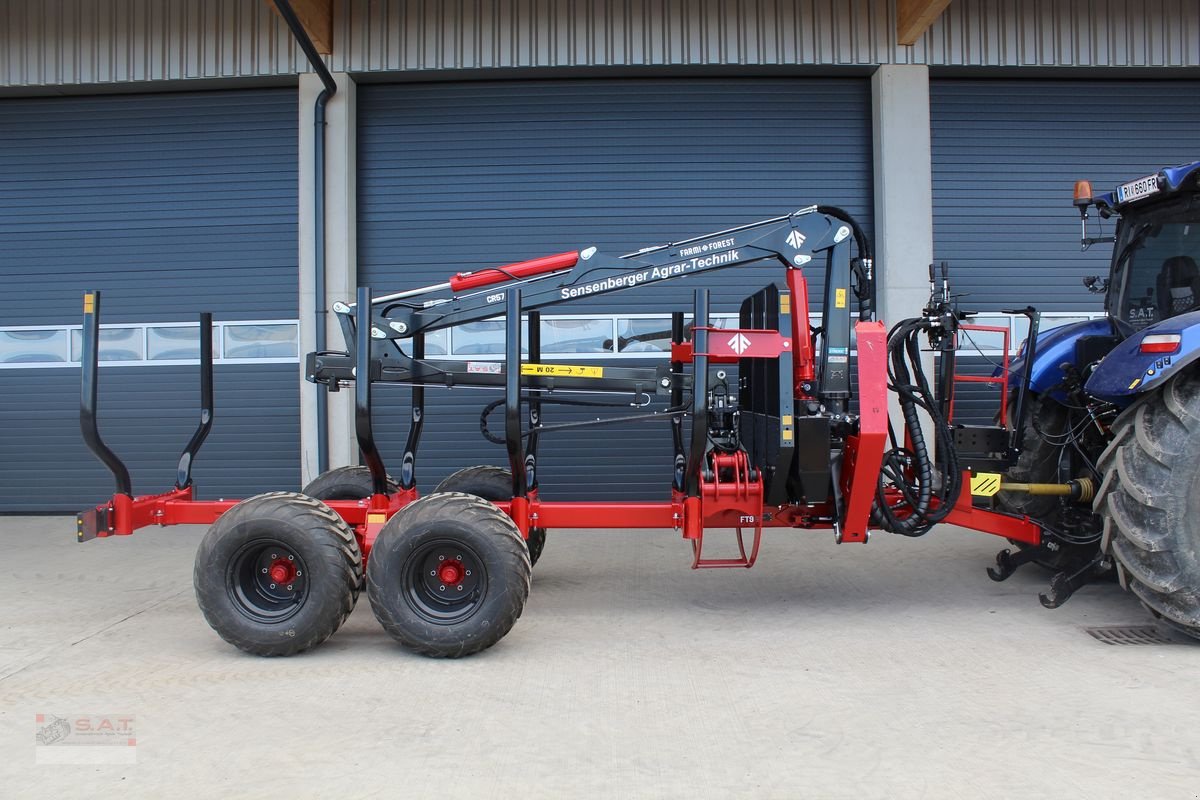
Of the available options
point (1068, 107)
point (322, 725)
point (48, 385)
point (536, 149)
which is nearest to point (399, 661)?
point (322, 725)

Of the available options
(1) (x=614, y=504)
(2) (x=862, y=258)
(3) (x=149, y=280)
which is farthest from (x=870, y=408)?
(3) (x=149, y=280)

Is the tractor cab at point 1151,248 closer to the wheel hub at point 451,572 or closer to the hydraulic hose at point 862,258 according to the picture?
the hydraulic hose at point 862,258

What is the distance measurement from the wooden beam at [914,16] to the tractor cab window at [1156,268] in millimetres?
3349

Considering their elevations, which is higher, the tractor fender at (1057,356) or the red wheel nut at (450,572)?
the tractor fender at (1057,356)

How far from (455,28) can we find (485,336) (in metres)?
3.12

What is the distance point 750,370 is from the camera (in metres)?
6.08

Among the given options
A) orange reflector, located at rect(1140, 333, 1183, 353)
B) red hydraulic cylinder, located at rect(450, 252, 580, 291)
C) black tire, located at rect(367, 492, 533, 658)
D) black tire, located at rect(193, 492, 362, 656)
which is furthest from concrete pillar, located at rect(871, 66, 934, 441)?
black tire, located at rect(193, 492, 362, 656)

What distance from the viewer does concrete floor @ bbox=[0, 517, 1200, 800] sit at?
3311 mm

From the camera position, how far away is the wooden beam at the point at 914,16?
816 centimetres

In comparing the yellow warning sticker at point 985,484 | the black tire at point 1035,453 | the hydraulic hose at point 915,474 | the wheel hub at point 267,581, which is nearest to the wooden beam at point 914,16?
the black tire at point 1035,453

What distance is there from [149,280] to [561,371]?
5.93 metres

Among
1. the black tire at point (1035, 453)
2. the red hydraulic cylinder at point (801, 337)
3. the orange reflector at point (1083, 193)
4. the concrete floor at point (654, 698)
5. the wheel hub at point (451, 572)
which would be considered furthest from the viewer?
the black tire at point (1035, 453)

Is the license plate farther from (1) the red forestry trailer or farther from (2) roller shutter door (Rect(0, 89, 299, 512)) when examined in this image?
(2) roller shutter door (Rect(0, 89, 299, 512))

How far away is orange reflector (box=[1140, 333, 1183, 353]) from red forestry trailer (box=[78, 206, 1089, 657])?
88 centimetres
